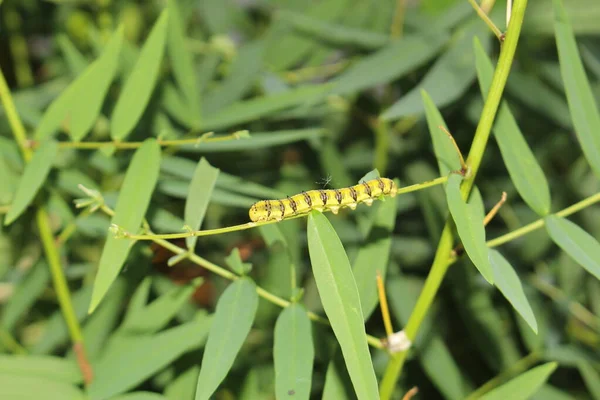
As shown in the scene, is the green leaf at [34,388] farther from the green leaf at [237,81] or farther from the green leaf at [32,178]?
the green leaf at [237,81]

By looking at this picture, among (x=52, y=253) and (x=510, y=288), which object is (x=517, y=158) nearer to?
(x=510, y=288)

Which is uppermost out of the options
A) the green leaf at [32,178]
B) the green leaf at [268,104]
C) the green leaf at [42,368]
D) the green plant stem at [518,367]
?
the green leaf at [268,104]

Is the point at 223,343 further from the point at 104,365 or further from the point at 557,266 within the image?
the point at 557,266

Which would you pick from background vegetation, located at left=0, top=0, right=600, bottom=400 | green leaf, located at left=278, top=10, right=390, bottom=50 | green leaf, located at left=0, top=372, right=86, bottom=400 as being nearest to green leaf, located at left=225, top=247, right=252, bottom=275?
background vegetation, located at left=0, top=0, right=600, bottom=400

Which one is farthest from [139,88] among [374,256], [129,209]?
[374,256]

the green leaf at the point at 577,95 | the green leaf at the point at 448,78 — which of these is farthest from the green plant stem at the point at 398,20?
the green leaf at the point at 577,95

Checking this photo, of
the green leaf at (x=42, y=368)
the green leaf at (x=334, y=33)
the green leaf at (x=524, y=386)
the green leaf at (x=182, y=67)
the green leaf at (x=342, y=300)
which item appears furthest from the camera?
the green leaf at (x=334, y=33)

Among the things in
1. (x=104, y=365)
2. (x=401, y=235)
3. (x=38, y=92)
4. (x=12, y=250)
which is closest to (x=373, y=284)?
(x=104, y=365)
